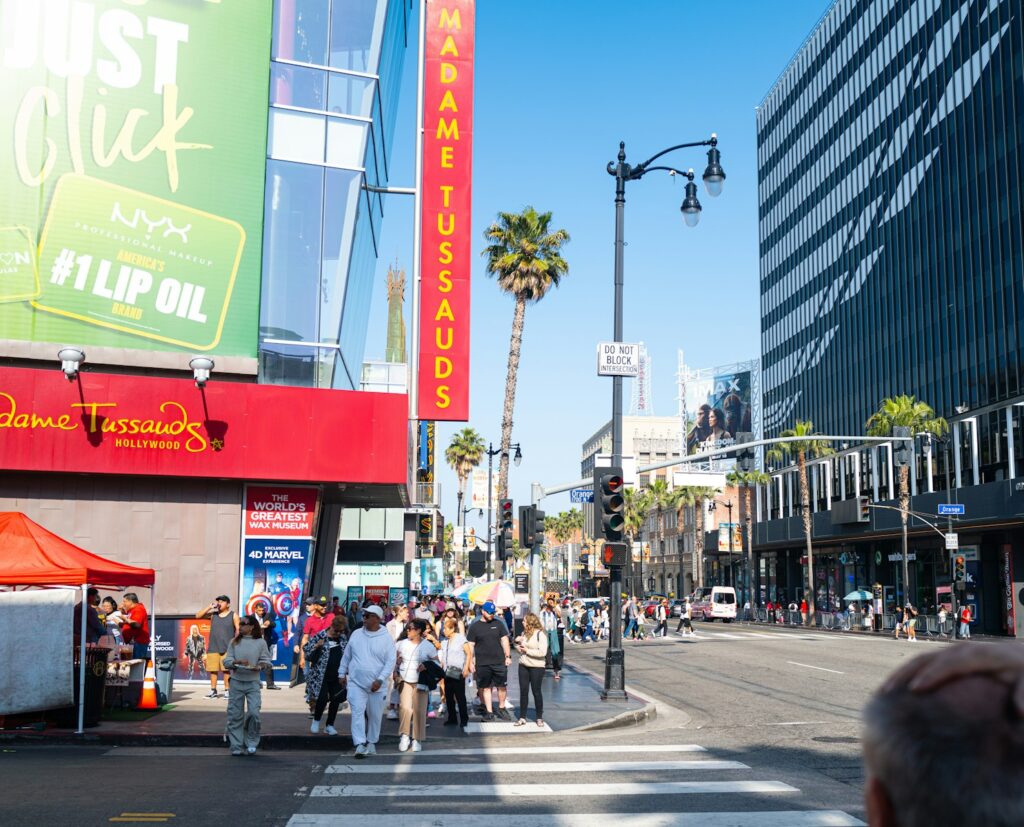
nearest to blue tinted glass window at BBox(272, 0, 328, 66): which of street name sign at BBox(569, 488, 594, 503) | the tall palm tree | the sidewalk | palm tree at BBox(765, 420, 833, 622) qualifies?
street name sign at BBox(569, 488, 594, 503)

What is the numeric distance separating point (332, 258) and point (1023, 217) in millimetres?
43202

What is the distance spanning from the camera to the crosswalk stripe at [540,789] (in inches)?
412

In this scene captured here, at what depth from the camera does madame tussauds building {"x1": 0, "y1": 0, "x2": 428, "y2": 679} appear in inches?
867

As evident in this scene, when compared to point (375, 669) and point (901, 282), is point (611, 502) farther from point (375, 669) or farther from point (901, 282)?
point (901, 282)

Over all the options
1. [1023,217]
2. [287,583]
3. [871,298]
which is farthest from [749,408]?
[287,583]

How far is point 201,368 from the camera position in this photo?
69.3 ft

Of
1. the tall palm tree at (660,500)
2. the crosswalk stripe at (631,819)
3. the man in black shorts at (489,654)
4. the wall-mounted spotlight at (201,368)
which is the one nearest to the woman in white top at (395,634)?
the man in black shorts at (489,654)

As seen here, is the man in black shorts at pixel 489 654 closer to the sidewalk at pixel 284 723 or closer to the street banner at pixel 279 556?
the sidewalk at pixel 284 723

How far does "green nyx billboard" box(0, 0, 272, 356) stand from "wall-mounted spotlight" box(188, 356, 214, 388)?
1686 mm

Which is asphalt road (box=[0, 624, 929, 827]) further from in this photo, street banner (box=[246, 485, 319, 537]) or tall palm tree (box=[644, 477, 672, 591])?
tall palm tree (box=[644, 477, 672, 591])

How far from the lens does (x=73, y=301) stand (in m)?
22.5

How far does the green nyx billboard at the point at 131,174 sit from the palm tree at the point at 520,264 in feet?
63.6

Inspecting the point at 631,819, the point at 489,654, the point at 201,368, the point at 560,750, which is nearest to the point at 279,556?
the point at 201,368

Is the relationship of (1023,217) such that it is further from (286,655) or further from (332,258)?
(286,655)
